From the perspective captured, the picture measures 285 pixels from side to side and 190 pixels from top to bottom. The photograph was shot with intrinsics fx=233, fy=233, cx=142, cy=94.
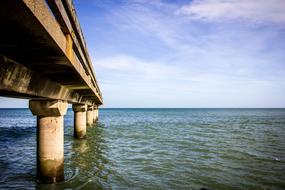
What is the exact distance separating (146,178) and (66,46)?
19.2 feet

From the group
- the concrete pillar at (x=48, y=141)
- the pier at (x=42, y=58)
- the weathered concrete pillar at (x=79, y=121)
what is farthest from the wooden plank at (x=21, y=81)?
the weathered concrete pillar at (x=79, y=121)

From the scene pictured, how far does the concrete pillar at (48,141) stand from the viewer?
7238 mm

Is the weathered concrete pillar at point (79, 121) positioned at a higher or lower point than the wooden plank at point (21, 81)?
lower

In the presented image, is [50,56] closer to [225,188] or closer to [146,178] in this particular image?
[146,178]

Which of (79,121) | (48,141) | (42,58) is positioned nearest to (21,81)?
(42,58)

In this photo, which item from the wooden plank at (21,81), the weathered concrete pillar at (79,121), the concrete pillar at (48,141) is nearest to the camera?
the wooden plank at (21,81)

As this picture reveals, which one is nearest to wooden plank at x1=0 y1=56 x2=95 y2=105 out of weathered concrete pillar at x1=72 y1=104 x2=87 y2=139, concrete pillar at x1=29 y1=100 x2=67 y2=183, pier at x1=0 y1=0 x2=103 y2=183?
pier at x1=0 y1=0 x2=103 y2=183

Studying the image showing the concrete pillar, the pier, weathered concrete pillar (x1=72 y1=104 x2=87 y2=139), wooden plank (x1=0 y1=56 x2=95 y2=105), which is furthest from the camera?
weathered concrete pillar (x1=72 y1=104 x2=87 y2=139)

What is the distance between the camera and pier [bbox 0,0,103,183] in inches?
97.0

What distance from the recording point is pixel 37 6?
237 cm

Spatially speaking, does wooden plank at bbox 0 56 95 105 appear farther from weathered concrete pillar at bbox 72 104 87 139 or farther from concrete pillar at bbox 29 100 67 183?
weathered concrete pillar at bbox 72 104 87 139

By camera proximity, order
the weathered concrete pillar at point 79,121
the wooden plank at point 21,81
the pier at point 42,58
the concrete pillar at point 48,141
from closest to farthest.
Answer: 1. the pier at point 42,58
2. the wooden plank at point 21,81
3. the concrete pillar at point 48,141
4. the weathered concrete pillar at point 79,121

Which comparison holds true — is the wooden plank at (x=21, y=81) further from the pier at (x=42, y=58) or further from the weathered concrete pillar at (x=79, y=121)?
the weathered concrete pillar at (x=79, y=121)

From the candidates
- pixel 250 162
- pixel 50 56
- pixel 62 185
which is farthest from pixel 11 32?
pixel 250 162
